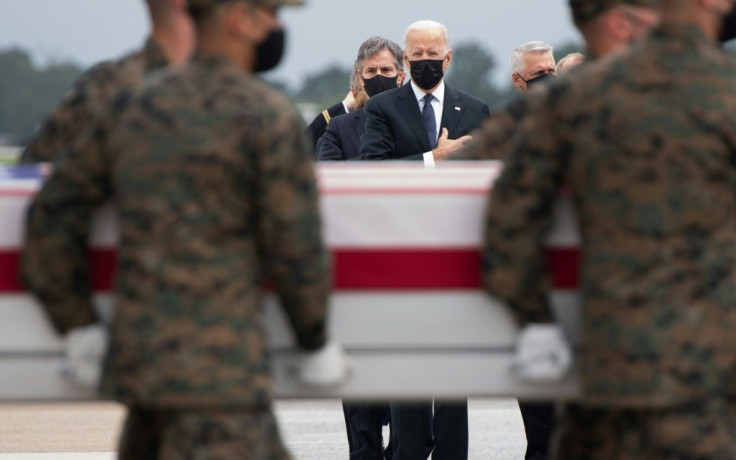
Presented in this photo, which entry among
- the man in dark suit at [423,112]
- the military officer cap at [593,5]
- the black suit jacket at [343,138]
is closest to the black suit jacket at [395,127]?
the man in dark suit at [423,112]

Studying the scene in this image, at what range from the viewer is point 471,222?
4242 millimetres

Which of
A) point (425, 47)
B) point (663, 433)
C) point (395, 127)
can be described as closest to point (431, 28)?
point (425, 47)

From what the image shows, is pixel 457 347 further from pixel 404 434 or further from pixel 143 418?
pixel 404 434

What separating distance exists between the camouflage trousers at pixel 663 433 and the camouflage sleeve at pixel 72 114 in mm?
1598

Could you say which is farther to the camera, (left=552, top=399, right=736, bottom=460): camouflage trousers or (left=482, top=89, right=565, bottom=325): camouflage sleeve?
(left=482, top=89, right=565, bottom=325): camouflage sleeve

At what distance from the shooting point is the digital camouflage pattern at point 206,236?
148 inches

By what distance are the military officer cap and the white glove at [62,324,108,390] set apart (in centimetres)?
147

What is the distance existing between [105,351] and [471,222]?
98 centimetres

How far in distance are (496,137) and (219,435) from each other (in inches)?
51.7

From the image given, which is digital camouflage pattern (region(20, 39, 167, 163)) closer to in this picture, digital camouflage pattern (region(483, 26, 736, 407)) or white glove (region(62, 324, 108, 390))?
white glove (region(62, 324, 108, 390))

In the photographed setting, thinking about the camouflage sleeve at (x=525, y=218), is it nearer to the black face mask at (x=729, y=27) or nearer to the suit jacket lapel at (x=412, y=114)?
the black face mask at (x=729, y=27)

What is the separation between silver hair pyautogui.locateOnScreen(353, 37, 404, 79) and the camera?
8.16 metres

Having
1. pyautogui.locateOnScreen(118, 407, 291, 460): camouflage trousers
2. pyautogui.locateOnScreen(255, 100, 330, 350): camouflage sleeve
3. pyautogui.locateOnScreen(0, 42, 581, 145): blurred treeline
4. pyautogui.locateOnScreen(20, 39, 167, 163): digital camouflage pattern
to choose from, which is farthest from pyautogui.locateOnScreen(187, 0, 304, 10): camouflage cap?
pyautogui.locateOnScreen(0, 42, 581, 145): blurred treeline

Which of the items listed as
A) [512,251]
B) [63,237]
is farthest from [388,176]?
[63,237]
